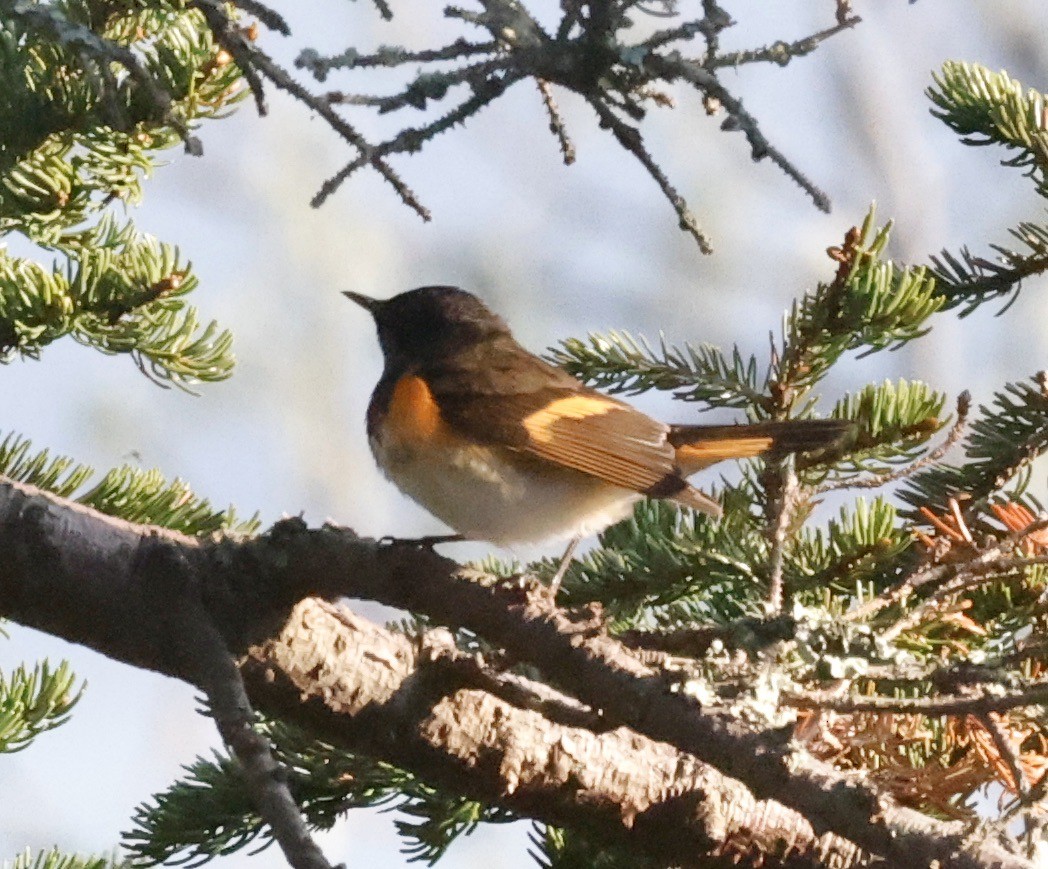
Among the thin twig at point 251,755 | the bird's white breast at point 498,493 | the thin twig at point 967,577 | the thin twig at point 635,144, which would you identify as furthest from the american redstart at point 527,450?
the thin twig at point 635,144

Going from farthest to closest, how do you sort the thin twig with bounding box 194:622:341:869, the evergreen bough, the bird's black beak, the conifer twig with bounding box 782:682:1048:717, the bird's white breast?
the bird's black beak
the bird's white breast
the evergreen bough
the conifer twig with bounding box 782:682:1048:717
the thin twig with bounding box 194:622:341:869

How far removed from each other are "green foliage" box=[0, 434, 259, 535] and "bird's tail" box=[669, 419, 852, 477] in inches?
36.2

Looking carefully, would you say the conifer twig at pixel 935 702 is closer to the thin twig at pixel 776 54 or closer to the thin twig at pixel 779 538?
the thin twig at pixel 779 538

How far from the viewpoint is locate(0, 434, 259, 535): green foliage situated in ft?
7.07

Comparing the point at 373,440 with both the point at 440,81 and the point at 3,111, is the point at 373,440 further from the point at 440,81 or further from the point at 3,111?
the point at 440,81

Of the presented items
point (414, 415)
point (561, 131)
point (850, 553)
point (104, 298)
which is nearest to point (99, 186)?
point (104, 298)

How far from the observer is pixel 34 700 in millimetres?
1784

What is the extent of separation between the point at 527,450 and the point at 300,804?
0.90 m

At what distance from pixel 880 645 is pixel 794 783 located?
0.27 m

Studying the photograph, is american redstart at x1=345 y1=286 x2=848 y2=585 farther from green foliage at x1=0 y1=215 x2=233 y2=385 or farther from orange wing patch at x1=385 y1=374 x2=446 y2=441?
green foliage at x1=0 y1=215 x2=233 y2=385

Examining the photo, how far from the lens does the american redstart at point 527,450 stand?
256 cm

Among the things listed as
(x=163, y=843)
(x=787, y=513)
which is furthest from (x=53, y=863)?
(x=787, y=513)

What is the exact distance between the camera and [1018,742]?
199 centimetres

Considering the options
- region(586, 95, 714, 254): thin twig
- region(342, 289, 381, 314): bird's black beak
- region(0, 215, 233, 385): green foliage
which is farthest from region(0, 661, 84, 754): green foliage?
region(342, 289, 381, 314): bird's black beak
